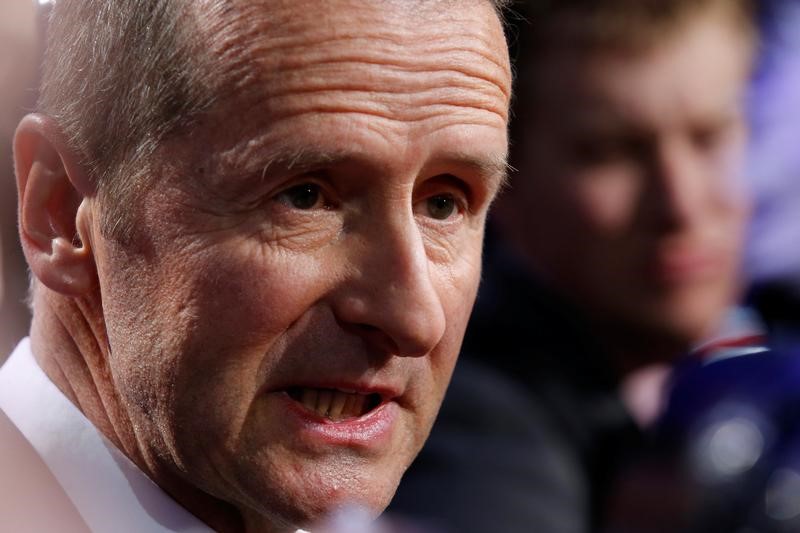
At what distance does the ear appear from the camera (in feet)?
6.45

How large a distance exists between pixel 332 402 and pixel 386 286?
195 millimetres

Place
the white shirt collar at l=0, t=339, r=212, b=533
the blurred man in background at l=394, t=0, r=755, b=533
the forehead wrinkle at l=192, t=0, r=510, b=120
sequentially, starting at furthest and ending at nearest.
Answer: the blurred man in background at l=394, t=0, r=755, b=533
the white shirt collar at l=0, t=339, r=212, b=533
the forehead wrinkle at l=192, t=0, r=510, b=120

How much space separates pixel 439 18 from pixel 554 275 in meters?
1.53

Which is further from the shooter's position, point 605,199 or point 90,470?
point 605,199

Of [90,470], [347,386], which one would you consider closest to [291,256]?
[347,386]

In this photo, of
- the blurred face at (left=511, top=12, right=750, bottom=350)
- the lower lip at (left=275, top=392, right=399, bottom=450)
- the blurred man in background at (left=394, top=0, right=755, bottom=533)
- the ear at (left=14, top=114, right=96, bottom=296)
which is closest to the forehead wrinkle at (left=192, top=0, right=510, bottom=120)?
the ear at (left=14, top=114, right=96, bottom=296)

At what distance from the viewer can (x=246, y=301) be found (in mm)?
1834

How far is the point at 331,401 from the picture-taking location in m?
1.90

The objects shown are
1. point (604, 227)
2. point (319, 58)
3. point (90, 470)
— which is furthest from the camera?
point (604, 227)

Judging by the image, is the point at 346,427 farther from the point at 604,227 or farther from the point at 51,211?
the point at 604,227

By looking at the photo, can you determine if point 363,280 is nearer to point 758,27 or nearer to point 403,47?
point 403,47

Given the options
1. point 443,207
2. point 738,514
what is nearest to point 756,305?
point 738,514

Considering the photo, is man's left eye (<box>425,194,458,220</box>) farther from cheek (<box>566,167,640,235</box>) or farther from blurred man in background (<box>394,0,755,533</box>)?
cheek (<box>566,167,640,235</box>)

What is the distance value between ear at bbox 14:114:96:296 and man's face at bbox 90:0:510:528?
8 centimetres
